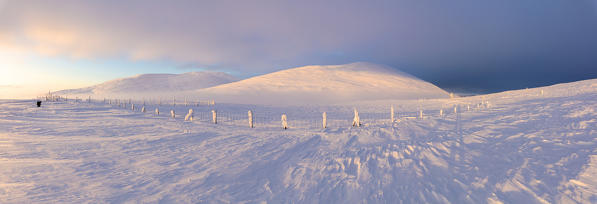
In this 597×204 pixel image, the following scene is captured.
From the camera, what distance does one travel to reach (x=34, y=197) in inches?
229

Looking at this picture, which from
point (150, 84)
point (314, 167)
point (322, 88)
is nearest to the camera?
point (314, 167)

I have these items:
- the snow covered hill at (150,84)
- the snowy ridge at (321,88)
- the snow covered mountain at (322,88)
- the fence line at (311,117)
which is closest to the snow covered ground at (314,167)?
the fence line at (311,117)

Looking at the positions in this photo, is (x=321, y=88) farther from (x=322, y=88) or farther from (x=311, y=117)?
(x=311, y=117)

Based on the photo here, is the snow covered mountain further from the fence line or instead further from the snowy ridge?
the fence line

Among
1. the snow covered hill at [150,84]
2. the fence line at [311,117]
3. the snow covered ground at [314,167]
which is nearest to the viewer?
the snow covered ground at [314,167]

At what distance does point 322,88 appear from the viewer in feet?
250

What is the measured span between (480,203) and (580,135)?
26.3ft

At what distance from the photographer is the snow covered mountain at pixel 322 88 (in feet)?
219

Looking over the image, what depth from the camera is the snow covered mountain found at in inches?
2633

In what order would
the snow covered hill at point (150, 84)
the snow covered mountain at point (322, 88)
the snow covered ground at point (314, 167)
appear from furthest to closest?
1. the snow covered hill at point (150, 84)
2. the snow covered mountain at point (322, 88)
3. the snow covered ground at point (314, 167)

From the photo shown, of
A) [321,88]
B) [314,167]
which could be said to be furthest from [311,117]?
[321,88]

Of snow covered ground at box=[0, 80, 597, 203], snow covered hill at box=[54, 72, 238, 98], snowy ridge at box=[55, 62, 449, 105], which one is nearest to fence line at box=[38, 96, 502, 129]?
snow covered ground at box=[0, 80, 597, 203]

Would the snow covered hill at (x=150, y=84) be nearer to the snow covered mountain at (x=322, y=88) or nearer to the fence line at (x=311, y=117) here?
the snow covered mountain at (x=322, y=88)

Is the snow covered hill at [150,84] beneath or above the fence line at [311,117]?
above
